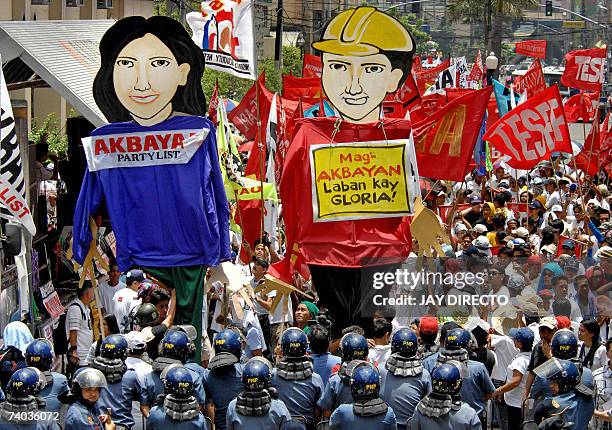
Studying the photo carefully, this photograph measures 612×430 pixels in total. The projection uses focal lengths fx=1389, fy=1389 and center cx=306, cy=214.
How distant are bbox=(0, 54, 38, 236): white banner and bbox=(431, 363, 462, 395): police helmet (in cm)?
428

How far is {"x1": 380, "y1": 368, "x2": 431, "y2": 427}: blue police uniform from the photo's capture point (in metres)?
10.4

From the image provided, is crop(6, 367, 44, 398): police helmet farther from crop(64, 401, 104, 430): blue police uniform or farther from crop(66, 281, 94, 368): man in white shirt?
crop(66, 281, 94, 368): man in white shirt

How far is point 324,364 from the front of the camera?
11109mm

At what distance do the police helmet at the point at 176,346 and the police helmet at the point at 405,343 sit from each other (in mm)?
1580

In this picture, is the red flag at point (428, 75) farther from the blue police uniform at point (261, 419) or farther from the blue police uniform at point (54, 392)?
the blue police uniform at point (261, 419)

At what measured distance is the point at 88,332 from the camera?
→ 1349 centimetres

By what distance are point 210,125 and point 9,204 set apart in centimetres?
209

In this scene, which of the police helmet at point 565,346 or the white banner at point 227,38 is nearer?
the police helmet at point 565,346

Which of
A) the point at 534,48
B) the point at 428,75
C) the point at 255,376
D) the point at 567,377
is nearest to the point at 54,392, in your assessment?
the point at 255,376

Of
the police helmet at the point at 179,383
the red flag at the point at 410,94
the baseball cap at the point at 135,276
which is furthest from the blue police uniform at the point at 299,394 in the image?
the red flag at the point at 410,94

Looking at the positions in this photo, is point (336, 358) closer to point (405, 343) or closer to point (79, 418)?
point (405, 343)

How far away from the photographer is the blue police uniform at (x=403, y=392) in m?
10.4

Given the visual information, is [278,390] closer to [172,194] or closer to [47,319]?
[172,194]

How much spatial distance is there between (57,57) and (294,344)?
18.5ft
